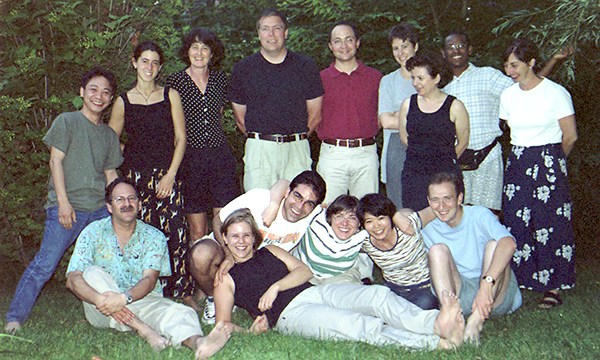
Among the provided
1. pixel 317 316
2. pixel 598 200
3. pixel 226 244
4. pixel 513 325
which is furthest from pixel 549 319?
pixel 598 200

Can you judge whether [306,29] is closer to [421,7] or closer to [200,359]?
[421,7]

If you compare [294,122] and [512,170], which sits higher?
[294,122]

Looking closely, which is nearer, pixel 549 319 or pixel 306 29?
pixel 549 319

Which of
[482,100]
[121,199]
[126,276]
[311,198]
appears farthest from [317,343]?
[482,100]

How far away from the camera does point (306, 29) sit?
7547 mm

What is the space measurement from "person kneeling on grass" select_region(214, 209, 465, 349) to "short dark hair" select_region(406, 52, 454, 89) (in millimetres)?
1722

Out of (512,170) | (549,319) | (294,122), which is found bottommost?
(549,319)

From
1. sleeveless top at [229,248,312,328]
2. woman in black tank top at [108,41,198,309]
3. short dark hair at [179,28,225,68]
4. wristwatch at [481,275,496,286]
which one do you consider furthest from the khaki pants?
short dark hair at [179,28,225,68]

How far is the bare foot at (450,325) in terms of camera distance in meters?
3.68

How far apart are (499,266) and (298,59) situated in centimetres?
243

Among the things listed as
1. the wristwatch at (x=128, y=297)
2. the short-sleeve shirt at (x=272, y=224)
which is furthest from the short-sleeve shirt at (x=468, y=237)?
the wristwatch at (x=128, y=297)

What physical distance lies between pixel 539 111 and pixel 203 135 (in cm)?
276

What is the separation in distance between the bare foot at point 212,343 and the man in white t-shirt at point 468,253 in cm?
146

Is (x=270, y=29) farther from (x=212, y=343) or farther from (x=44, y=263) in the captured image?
(x=212, y=343)
